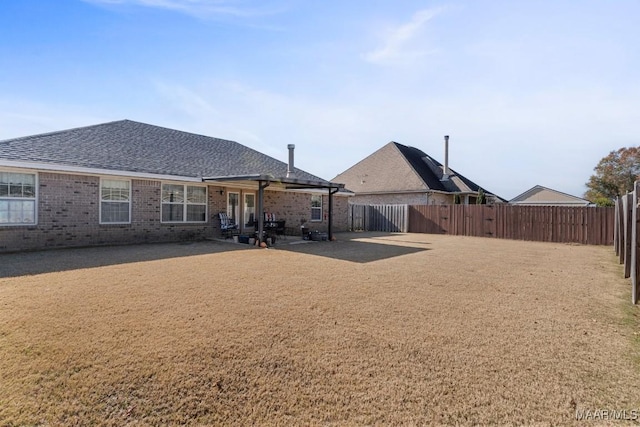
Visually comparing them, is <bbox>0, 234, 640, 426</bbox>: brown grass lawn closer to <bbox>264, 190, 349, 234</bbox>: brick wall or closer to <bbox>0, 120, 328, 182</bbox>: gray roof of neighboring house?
<bbox>0, 120, 328, 182</bbox>: gray roof of neighboring house

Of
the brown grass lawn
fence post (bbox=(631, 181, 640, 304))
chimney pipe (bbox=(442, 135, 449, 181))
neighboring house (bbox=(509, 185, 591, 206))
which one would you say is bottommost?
the brown grass lawn

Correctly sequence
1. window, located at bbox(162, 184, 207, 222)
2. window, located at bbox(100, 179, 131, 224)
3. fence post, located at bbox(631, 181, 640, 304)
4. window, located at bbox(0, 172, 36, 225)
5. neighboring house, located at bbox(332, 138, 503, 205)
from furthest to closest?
neighboring house, located at bbox(332, 138, 503, 205) < window, located at bbox(162, 184, 207, 222) < window, located at bbox(100, 179, 131, 224) < window, located at bbox(0, 172, 36, 225) < fence post, located at bbox(631, 181, 640, 304)

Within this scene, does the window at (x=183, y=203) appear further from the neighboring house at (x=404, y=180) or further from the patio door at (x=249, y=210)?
the neighboring house at (x=404, y=180)

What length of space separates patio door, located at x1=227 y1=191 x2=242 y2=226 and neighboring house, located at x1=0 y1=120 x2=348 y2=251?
4 cm

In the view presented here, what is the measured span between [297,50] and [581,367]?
10.7 m

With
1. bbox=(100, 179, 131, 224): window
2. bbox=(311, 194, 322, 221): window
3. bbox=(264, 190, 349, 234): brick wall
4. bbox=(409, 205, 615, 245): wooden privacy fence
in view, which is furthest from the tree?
bbox=(100, 179, 131, 224): window

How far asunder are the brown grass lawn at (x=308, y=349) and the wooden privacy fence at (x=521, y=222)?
398 inches

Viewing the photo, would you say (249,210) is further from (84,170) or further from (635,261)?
(635,261)

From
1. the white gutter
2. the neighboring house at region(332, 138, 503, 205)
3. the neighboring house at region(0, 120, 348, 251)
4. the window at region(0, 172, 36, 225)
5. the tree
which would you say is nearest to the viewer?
the white gutter

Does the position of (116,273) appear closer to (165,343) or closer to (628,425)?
(165,343)

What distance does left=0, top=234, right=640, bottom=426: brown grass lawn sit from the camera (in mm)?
2635

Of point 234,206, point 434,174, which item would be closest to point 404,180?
point 434,174

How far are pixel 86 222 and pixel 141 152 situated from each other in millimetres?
3666

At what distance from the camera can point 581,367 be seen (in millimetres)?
3326
